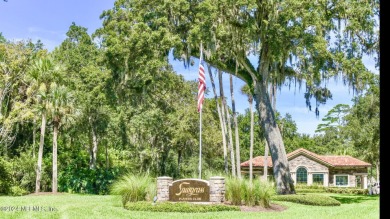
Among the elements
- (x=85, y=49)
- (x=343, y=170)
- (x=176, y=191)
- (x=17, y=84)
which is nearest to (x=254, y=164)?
(x=343, y=170)

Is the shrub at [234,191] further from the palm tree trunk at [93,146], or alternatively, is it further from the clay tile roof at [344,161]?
the clay tile roof at [344,161]

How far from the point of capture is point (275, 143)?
2273 cm

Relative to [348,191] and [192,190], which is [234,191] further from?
[348,191]

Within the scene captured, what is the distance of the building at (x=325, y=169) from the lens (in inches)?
1561

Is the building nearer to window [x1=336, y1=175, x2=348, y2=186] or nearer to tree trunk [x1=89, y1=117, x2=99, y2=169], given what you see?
window [x1=336, y1=175, x2=348, y2=186]

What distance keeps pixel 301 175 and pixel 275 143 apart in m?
19.3

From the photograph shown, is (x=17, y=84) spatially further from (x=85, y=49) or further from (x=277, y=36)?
(x=277, y=36)

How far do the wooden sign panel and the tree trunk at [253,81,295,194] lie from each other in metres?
7.49

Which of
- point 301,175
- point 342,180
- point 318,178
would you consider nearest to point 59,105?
point 301,175

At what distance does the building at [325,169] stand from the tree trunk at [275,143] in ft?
58.5

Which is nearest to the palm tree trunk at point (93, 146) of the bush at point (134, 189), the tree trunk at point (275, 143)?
the tree trunk at point (275, 143)

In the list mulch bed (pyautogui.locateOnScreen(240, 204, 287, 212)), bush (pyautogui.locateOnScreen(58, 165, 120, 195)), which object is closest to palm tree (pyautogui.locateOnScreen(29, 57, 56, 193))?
bush (pyautogui.locateOnScreen(58, 165, 120, 195))

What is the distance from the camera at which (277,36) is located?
20.3 meters

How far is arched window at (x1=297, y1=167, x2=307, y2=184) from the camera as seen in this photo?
40531mm
